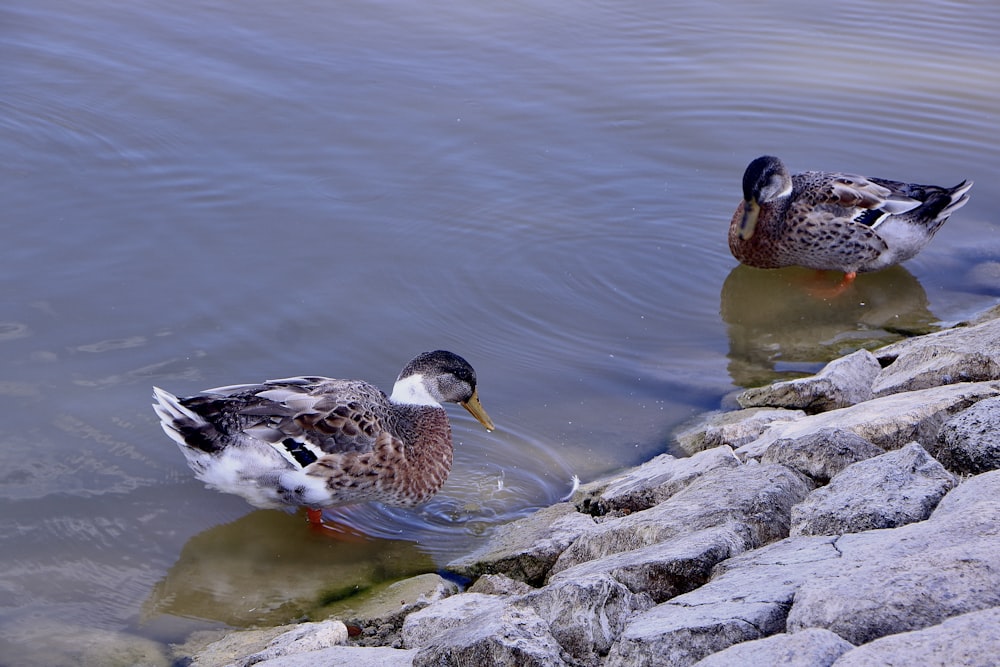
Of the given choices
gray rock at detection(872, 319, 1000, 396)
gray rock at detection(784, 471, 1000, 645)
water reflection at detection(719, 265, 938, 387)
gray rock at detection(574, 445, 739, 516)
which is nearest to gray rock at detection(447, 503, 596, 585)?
gray rock at detection(574, 445, 739, 516)

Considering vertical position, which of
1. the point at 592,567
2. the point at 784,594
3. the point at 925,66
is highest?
the point at 925,66

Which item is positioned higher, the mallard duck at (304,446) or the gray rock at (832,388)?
the gray rock at (832,388)

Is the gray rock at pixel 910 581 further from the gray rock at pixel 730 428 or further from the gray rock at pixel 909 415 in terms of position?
the gray rock at pixel 730 428

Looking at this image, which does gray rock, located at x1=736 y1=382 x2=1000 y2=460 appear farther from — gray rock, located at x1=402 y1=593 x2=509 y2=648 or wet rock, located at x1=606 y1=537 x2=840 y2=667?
gray rock, located at x1=402 y1=593 x2=509 y2=648

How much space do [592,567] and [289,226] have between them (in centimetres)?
489

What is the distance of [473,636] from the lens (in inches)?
123

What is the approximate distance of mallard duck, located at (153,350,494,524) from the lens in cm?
546

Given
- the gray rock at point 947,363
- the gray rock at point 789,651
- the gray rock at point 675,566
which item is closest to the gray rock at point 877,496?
the gray rock at point 675,566

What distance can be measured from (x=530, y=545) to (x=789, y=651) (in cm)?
215

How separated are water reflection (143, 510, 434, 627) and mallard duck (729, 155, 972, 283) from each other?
416 centimetres

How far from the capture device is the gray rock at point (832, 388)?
5.70 meters

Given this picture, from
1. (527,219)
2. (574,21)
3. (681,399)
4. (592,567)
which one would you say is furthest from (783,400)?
(574,21)

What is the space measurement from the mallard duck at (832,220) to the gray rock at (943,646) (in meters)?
6.02

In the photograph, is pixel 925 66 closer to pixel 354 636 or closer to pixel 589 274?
pixel 589 274
